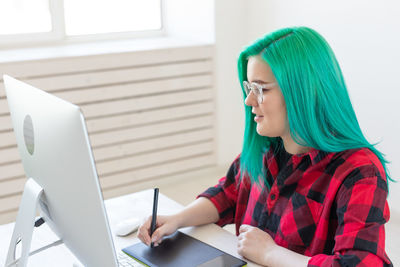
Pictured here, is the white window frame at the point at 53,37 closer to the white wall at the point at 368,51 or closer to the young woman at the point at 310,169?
the white wall at the point at 368,51

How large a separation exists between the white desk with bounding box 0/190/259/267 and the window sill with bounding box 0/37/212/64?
168 centimetres

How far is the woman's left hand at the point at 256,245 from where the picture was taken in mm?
1313

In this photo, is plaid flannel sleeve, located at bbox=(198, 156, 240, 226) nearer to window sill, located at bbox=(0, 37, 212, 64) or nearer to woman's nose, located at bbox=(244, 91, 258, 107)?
woman's nose, located at bbox=(244, 91, 258, 107)

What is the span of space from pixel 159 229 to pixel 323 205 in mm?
435

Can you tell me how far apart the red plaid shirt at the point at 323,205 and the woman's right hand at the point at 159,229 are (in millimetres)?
197

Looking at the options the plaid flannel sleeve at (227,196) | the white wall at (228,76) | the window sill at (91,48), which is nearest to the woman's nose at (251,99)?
the plaid flannel sleeve at (227,196)

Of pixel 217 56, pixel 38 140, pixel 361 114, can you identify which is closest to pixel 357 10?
pixel 361 114

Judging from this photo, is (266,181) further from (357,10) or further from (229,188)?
(357,10)

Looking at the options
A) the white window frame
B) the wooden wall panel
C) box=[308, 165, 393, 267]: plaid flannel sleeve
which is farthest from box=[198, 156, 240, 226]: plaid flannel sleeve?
the white window frame

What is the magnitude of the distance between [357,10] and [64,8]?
6.37 feet

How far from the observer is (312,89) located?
130 cm

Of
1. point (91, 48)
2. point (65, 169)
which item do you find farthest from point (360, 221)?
point (91, 48)

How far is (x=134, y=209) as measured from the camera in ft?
5.59

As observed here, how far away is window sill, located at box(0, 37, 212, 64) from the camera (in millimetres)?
3227
